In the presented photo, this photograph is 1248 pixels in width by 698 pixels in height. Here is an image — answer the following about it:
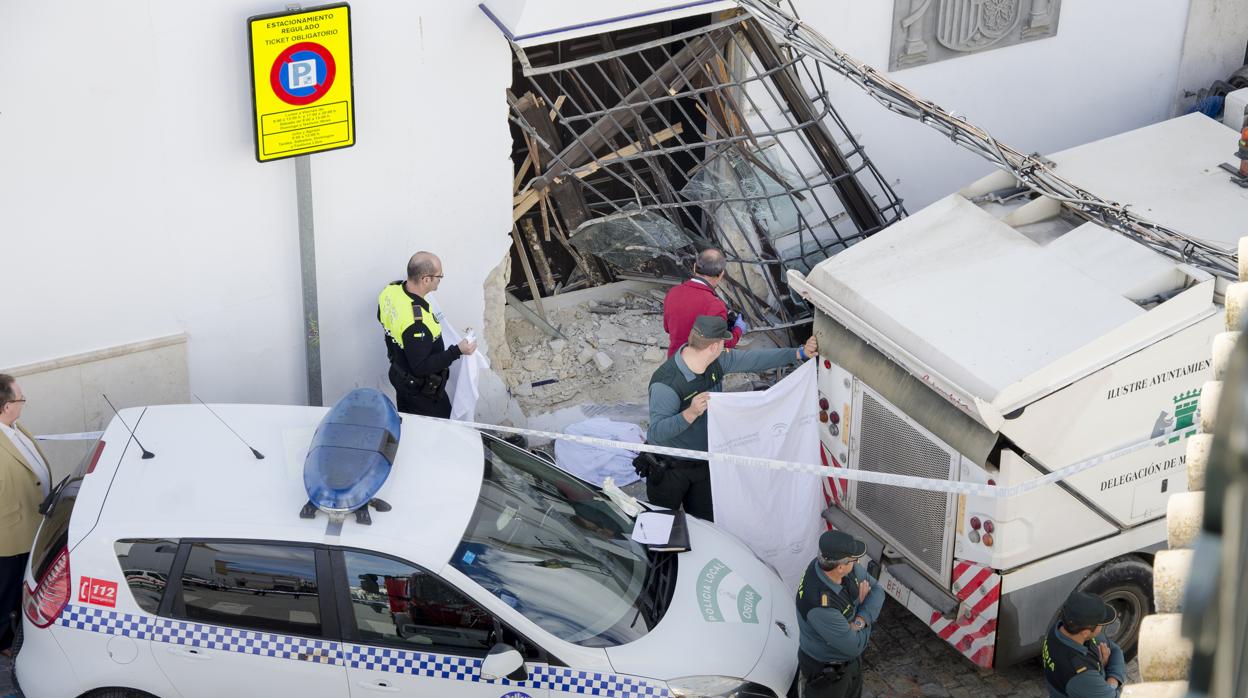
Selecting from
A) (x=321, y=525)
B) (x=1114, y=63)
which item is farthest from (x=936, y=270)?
(x=1114, y=63)

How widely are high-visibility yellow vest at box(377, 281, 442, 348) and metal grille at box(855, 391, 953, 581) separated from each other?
8.48 ft

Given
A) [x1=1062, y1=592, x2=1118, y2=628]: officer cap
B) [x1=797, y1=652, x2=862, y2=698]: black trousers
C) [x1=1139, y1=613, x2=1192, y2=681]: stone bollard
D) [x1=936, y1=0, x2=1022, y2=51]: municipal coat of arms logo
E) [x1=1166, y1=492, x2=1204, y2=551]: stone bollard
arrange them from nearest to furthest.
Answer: [x1=1139, y1=613, x2=1192, y2=681]: stone bollard
[x1=1166, y1=492, x2=1204, y2=551]: stone bollard
[x1=1062, y1=592, x2=1118, y2=628]: officer cap
[x1=797, y1=652, x2=862, y2=698]: black trousers
[x1=936, y1=0, x2=1022, y2=51]: municipal coat of arms logo

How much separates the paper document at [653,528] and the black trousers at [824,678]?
2.99ft

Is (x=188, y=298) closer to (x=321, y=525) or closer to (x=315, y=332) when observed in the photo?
(x=315, y=332)

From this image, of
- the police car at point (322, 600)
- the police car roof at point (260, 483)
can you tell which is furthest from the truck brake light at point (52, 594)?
the police car roof at point (260, 483)

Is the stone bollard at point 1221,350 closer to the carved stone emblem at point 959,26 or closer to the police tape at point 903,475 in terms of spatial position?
the police tape at point 903,475

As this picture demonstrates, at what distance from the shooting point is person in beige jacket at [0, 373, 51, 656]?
21.6 ft

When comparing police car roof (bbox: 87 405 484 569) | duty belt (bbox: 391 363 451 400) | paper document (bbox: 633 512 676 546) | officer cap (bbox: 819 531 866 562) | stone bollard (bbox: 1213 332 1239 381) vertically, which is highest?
stone bollard (bbox: 1213 332 1239 381)

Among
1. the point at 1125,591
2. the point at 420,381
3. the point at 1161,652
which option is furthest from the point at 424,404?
the point at 1161,652

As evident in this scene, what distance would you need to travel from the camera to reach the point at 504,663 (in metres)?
5.68

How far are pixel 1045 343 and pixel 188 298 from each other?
4.83 metres

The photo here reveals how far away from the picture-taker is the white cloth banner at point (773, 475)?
7.46m

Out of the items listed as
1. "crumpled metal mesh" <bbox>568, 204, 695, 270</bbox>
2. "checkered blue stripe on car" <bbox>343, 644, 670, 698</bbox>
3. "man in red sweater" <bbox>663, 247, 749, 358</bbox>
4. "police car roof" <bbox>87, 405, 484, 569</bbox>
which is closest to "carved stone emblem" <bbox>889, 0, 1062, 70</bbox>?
"crumpled metal mesh" <bbox>568, 204, 695, 270</bbox>

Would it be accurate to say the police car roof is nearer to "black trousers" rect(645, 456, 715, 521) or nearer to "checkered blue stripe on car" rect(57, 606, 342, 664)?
"checkered blue stripe on car" rect(57, 606, 342, 664)
